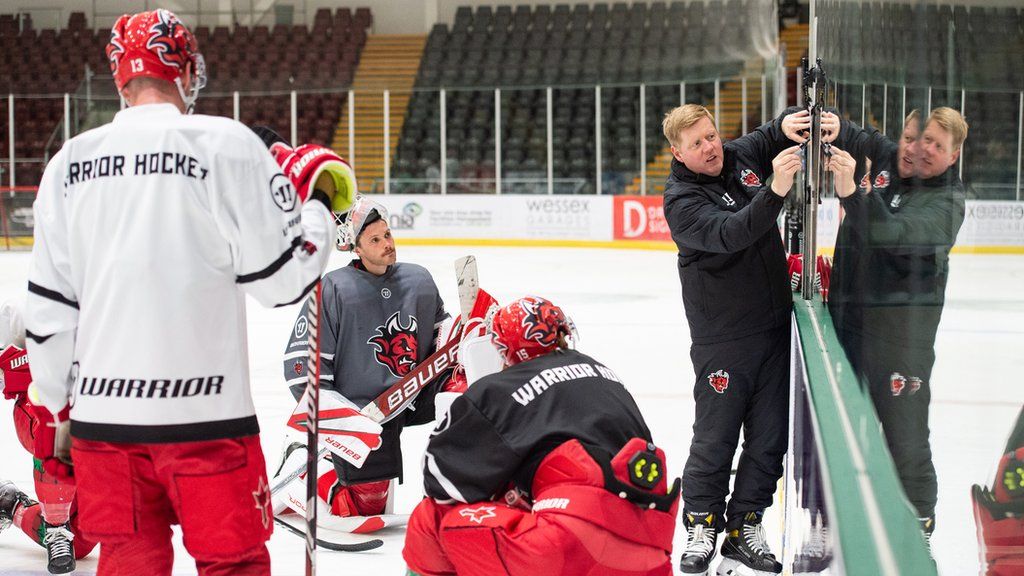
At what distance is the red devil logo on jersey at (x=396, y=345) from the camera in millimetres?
3135

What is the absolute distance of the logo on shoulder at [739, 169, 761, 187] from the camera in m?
2.88

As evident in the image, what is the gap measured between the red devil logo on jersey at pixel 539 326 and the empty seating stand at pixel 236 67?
14.6m

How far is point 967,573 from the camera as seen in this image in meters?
0.98

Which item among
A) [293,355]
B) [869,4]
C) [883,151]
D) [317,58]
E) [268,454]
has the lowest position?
[268,454]

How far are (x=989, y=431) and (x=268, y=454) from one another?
3.46 metres

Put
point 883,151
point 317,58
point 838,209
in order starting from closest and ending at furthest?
point 883,151
point 838,209
point 317,58

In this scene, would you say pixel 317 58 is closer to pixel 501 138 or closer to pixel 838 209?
pixel 501 138

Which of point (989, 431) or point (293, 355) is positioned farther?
point (293, 355)

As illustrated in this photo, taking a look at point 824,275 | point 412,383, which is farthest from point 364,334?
point 824,275

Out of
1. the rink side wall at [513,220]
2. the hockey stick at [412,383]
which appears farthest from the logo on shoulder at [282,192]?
the rink side wall at [513,220]

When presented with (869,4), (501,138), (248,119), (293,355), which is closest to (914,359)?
(869,4)

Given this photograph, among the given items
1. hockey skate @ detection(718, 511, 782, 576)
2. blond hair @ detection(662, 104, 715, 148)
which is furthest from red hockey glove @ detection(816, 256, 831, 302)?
hockey skate @ detection(718, 511, 782, 576)

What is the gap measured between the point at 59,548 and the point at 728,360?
5.35ft

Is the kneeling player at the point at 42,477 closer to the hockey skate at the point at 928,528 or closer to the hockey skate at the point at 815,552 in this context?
the hockey skate at the point at 815,552
